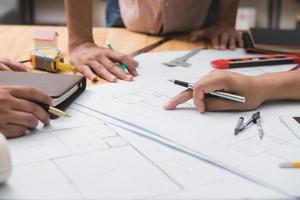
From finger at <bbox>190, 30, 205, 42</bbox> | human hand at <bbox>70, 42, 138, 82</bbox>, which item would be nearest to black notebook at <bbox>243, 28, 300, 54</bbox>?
finger at <bbox>190, 30, 205, 42</bbox>

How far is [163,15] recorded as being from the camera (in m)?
1.48

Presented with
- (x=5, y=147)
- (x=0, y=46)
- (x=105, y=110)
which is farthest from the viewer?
(x=0, y=46)

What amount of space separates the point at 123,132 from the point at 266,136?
9.2 inches

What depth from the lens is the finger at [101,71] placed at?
1056 mm

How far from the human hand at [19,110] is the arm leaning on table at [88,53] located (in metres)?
0.31

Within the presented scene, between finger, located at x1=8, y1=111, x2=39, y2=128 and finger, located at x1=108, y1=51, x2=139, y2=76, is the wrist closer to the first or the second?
finger, located at x1=108, y1=51, x2=139, y2=76

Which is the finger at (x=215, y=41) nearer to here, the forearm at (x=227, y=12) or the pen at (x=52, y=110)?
the forearm at (x=227, y=12)

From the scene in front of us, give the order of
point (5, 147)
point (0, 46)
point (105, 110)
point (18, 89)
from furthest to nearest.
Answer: point (0, 46), point (105, 110), point (18, 89), point (5, 147)

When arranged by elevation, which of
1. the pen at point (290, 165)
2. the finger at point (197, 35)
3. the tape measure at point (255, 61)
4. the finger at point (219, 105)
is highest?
the finger at point (197, 35)

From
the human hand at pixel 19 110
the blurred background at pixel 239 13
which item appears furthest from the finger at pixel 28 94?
the blurred background at pixel 239 13

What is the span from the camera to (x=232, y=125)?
81 centimetres

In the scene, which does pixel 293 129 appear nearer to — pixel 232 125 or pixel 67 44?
pixel 232 125

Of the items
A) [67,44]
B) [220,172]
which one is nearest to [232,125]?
[220,172]

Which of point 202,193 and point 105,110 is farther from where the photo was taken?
point 105,110
